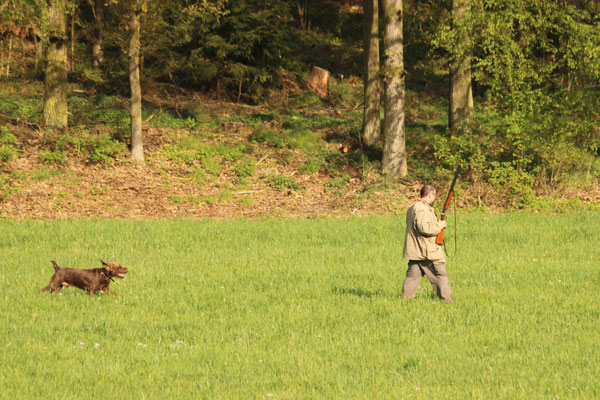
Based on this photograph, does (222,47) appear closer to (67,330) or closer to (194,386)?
(67,330)

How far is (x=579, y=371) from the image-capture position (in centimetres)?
782

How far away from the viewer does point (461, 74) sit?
2372cm

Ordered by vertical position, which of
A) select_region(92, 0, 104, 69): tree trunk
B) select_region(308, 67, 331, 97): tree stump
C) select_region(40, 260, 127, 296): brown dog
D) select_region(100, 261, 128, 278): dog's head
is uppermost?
select_region(92, 0, 104, 69): tree trunk

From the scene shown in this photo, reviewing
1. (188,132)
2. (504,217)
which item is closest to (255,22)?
(188,132)

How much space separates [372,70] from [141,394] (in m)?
19.9

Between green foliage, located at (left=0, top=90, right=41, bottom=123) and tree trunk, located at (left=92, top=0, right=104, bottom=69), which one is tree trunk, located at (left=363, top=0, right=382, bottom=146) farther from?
tree trunk, located at (left=92, top=0, right=104, bottom=69)

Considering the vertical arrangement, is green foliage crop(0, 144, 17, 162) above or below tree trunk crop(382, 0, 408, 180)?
below

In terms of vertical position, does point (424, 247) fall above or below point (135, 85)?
below

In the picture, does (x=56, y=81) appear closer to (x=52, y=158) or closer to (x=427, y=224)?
(x=52, y=158)

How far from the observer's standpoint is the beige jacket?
10.1 metres

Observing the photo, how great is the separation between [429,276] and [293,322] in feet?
7.64

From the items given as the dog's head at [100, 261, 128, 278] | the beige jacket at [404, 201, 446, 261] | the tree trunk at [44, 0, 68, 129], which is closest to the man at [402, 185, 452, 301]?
the beige jacket at [404, 201, 446, 261]

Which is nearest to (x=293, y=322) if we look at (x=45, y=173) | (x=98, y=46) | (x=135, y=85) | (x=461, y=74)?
(x=45, y=173)

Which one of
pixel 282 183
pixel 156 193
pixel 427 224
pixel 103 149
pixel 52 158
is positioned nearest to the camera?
pixel 427 224
